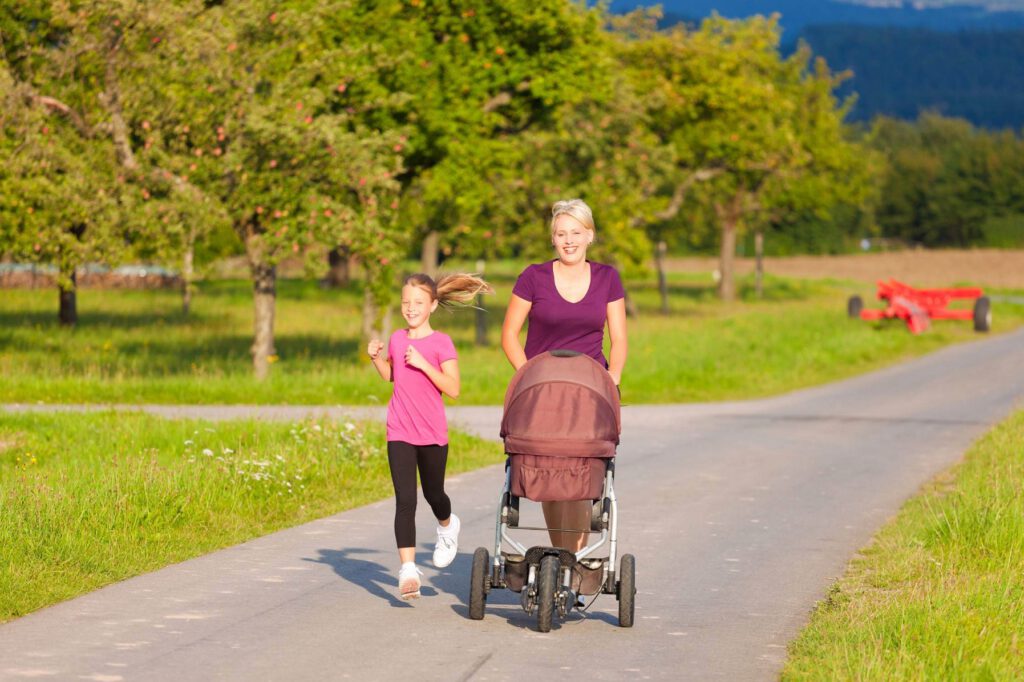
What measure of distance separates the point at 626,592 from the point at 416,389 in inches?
57.5

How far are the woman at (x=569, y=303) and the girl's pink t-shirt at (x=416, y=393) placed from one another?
387 millimetres

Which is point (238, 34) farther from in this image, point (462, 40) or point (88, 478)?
point (88, 478)

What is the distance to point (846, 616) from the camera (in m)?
7.61

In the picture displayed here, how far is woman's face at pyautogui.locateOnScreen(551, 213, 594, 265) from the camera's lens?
7.55m

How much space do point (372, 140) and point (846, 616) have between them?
16668mm

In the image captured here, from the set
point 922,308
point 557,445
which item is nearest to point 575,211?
point 557,445

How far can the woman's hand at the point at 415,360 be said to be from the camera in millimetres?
7680

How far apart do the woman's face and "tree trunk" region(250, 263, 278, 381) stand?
1695 centimetres

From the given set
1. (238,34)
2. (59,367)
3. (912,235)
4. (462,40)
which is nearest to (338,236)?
(238,34)

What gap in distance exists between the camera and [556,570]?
7.28 meters

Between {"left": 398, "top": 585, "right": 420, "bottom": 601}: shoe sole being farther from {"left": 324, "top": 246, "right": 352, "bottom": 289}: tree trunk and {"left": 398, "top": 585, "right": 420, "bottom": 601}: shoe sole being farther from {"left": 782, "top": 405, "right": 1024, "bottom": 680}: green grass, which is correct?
{"left": 324, "top": 246, "right": 352, "bottom": 289}: tree trunk

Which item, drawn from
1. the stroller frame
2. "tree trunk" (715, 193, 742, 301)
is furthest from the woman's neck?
"tree trunk" (715, 193, 742, 301)

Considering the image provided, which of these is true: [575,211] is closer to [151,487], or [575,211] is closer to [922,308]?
[151,487]

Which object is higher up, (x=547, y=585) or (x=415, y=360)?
(x=415, y=360)
